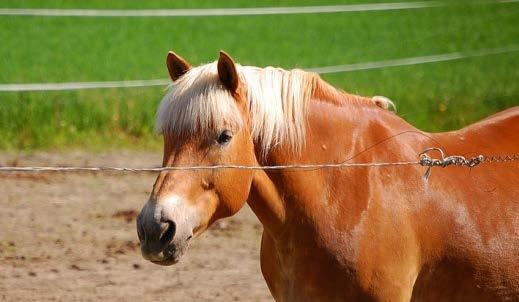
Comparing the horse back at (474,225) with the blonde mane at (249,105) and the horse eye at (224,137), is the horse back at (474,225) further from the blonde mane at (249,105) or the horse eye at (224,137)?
the horse eye at (224,137)

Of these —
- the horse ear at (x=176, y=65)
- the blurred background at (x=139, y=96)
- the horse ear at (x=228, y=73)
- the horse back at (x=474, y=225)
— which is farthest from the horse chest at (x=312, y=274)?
the blurred background at (x=139, y=96)

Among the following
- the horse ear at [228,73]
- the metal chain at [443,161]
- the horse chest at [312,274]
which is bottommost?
the horse chest at [312,274]

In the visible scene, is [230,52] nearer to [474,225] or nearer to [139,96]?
[139,96]

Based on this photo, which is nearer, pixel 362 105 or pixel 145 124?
pixel 362 105

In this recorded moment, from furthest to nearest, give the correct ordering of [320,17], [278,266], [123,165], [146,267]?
[320,17] → [123,165] → [146,267] → [278,266]

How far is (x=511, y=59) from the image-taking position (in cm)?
1464

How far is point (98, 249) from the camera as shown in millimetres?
6887

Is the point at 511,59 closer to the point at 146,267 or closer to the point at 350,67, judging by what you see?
the point at 350,67

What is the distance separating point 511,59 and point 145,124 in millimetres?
6673

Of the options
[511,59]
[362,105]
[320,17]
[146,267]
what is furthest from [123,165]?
[320,17]

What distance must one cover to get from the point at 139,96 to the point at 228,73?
7.57 m

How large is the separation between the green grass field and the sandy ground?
1.27 meters

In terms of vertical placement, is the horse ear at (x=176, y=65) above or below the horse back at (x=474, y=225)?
above

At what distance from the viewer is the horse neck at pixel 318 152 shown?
3934 millimetres
